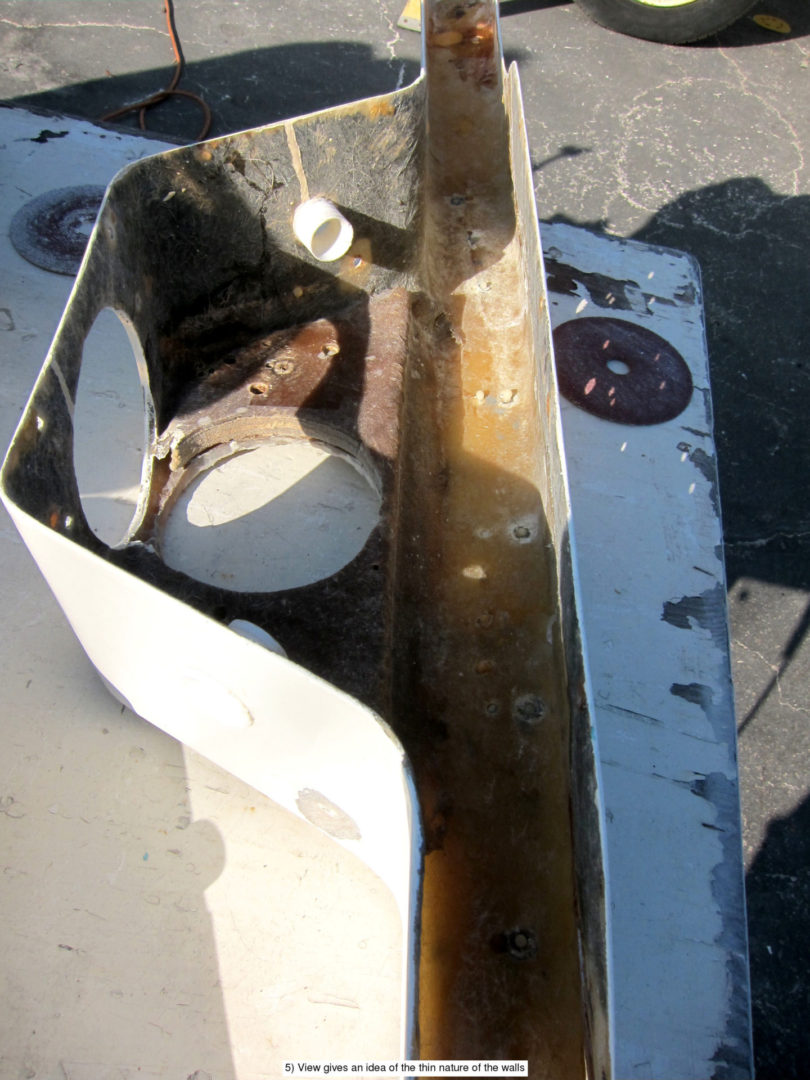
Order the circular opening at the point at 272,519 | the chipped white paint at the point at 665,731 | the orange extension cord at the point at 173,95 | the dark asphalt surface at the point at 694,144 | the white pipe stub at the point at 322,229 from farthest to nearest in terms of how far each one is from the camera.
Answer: the orange extension cord at the point at 173,95 < the dark asphalt surface at the point at 694,144 < the white pipe stub at the point at 322,229 < the circular opening at the point at 272,519 < the chipped white paint at the point at 665,731

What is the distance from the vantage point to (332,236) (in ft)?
5.24

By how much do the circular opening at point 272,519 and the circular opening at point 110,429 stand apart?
116 millimetres

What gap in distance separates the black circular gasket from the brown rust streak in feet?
2.78

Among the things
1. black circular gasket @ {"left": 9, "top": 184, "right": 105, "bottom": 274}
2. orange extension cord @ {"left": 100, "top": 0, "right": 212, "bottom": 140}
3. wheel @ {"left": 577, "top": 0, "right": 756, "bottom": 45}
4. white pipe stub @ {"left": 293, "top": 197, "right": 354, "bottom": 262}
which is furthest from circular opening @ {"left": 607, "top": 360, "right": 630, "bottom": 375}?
wheel @ {"left": 577, "top": 0, "right": 756, "bottom": 45}

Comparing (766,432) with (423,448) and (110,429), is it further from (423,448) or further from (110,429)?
(110,429)

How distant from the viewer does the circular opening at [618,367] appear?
1.90 metres

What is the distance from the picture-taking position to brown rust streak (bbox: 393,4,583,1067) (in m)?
1.06

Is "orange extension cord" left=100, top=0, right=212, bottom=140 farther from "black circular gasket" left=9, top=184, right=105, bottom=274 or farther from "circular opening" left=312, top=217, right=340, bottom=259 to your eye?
"circular opening" left=312, top=217, right=340, bottom=259

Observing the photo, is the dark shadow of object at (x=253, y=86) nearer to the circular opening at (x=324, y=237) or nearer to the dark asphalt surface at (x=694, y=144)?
the dark asphalt surface at (x=694, y=144)

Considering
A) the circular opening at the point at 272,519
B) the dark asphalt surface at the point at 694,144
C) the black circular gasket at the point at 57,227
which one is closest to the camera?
the circular opening at the point at 272,519

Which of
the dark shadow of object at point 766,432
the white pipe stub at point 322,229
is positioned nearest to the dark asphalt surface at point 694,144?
the dark shadow of object at point 766,432

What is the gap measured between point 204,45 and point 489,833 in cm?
369

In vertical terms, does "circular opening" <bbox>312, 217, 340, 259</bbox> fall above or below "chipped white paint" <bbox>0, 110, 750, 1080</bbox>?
above

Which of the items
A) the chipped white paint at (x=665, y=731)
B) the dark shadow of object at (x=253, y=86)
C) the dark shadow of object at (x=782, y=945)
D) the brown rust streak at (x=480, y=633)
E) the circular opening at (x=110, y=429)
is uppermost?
the dark shadow of object at (x=253, y=86)
